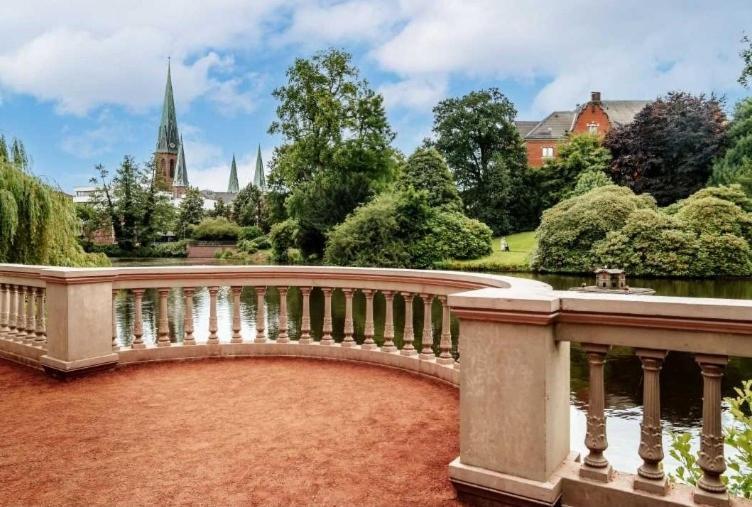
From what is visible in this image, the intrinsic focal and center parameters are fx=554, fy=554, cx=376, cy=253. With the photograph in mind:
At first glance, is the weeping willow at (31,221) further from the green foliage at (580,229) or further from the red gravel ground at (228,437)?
the green foliage at (580,229)

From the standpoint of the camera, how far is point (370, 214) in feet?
95.9

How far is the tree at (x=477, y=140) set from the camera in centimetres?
4306

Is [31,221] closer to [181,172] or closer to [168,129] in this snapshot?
[168,129]

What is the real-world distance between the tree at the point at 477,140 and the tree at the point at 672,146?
9160mm

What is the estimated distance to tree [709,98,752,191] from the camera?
2856cm

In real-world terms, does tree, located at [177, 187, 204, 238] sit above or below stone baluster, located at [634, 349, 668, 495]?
above

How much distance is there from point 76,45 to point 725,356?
1725 cm

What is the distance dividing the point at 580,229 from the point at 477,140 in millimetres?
19161

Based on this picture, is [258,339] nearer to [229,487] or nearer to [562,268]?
[229,487]

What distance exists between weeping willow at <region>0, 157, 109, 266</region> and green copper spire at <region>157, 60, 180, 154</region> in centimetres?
8125

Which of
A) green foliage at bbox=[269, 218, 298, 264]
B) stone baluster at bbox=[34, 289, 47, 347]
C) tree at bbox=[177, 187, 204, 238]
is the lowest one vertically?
stone baluster at bbox=[34, 289, 47, 347]

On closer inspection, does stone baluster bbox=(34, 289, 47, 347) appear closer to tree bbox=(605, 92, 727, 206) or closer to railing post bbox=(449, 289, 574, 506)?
railing post bbox=(449, 289, 574, 506)

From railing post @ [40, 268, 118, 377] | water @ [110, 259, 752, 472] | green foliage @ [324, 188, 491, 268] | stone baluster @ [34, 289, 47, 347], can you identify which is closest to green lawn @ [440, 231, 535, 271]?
green foliage @ [324, 188, 491, 268]

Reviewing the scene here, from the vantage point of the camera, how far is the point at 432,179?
3612 cm
